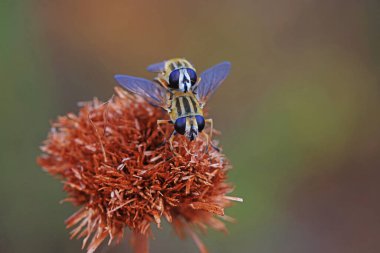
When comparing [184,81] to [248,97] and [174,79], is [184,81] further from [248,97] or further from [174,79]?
[248,97]

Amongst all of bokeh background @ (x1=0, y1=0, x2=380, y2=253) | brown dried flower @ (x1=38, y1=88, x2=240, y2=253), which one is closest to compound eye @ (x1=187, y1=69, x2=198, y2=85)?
brown dried flower @ (x1=38, y1=88, x2=240, y2=253)

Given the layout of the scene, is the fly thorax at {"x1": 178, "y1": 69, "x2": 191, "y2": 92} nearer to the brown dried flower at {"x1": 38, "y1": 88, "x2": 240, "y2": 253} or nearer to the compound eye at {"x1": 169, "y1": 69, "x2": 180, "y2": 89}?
the compound eye at {"x1": 169, "y1": 69, "x2": 180, "y2": 89}

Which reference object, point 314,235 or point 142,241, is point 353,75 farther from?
point 142,241

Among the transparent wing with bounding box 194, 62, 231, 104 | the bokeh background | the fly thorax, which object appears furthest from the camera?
the bokeh background

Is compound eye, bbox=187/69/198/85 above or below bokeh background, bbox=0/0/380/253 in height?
below

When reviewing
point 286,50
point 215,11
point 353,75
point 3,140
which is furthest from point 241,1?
point 3,140

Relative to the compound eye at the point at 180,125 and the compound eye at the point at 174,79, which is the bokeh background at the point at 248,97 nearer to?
the compound eye at the point at 174,79

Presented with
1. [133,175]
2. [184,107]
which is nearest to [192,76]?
[184,107]
